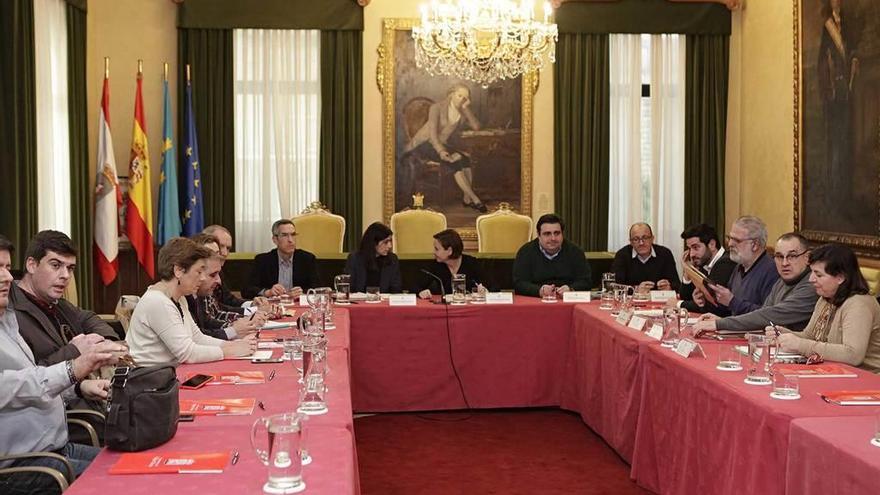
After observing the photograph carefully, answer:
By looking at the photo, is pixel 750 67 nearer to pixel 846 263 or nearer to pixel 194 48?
pixel 194 48

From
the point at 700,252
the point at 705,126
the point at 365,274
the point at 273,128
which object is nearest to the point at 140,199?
the point at 273,128

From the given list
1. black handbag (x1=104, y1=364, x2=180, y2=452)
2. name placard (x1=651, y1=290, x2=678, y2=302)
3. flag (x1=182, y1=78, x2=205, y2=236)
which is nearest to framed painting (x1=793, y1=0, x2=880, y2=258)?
name placard (x1=651, y1=290, x2=678, y2=302)

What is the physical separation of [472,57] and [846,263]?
452cm

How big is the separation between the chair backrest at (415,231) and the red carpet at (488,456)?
3.24 meters

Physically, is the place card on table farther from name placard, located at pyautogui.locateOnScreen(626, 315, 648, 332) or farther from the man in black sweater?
the man in black sweater

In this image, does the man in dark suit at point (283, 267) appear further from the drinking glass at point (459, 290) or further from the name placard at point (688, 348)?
the name placard at point (688, 348)

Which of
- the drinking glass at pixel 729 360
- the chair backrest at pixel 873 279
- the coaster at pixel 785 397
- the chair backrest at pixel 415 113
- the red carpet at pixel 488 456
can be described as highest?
the chair backrest at pixel 415 113

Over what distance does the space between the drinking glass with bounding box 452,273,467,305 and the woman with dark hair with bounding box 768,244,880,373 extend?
2523 mm

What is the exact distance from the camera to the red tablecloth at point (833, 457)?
8.12 ft

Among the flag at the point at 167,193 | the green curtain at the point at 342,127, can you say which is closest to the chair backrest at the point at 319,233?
the green curtain at the point at 342,127

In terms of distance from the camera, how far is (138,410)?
2506 mm

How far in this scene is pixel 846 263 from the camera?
4020 mm

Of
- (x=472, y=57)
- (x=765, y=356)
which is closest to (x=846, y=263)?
(x=765, y=356)

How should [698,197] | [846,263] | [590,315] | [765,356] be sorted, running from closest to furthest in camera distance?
1. [765,356]
2. [846,263]
3. [590,315]
4. [698,197]
